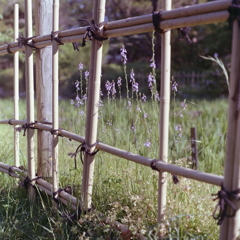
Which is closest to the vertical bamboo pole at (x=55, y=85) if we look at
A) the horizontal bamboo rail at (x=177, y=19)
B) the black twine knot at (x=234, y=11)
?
the horizontal bamboo rail at (x=177, y=19)

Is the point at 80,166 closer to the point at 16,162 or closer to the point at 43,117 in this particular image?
the point at 43,117

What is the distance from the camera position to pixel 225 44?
1201cm

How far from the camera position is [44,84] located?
277 centimetres

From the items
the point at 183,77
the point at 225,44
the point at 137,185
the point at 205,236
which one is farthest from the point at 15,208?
the point at 183,77

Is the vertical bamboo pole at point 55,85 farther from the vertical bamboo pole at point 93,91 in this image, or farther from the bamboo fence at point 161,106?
the vertical bamboo pole at point 93,91

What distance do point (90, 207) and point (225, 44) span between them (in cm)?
1081

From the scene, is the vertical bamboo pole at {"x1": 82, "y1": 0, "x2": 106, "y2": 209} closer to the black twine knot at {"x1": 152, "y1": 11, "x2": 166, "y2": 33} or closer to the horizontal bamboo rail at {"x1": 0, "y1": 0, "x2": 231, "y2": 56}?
the horizontal bamboo rail at {"x1": 0, "y1": 0, "x2": 231, "y2": 56}

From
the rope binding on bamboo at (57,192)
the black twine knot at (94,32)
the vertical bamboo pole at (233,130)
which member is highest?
the black twine knot at (94,32)

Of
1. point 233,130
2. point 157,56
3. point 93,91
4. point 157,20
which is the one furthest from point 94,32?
point 157,56

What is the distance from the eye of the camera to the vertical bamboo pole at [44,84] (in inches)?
109

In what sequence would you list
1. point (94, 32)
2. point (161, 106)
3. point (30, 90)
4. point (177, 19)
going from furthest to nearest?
point (30, 90)
point (94, 32)
point (161, 106)
point (177, 19)

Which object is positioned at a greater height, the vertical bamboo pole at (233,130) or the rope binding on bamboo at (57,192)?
A: the vertical bamboo pole at (233,130)

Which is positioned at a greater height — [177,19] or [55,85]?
[177,19]

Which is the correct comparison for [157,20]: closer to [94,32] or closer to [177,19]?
[177,19]
